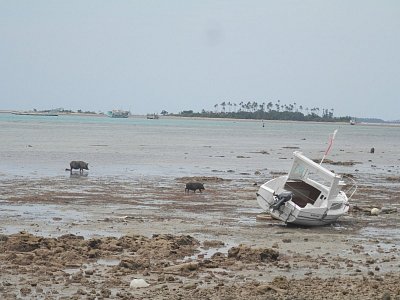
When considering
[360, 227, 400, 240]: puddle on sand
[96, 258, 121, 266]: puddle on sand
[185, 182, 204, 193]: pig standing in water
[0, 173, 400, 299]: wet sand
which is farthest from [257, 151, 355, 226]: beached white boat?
[96, 258, 121, 266]: puddle on sand

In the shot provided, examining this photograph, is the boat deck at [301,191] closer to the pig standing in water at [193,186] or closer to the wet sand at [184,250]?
the wet sand at [184,250]

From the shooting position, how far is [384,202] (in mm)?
28328

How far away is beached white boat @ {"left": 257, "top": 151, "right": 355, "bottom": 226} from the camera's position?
2156 centimetres

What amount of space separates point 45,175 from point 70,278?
2470cm

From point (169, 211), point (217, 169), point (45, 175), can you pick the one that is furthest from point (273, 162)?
point (169, 211)

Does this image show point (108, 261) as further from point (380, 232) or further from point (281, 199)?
point (380, 232)

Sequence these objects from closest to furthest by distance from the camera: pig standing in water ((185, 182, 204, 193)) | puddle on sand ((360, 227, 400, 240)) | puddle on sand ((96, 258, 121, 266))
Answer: puddle on sand ((96, 258, 121, 266)), puddle on sand ((360, 227, 400, 240)), pig standing in water ((185, 182, 204, 193))

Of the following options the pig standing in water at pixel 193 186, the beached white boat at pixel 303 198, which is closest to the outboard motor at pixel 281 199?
the beached white boat at pixel 303 198

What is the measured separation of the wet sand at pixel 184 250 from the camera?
12.7 metres

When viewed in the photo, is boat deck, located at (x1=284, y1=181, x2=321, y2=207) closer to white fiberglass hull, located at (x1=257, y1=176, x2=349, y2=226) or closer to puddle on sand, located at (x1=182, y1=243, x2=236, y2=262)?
white fiberglass hull, located at (x1=257, y1=176, x2=349, y2=226)

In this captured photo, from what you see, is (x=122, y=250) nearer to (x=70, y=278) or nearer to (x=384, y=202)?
(x=70, y=278)

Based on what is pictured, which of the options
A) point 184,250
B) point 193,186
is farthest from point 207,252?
point 193,186

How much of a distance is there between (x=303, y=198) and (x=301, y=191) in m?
0.25

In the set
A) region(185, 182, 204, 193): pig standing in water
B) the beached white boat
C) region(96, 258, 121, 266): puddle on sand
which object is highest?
the beached white boat
